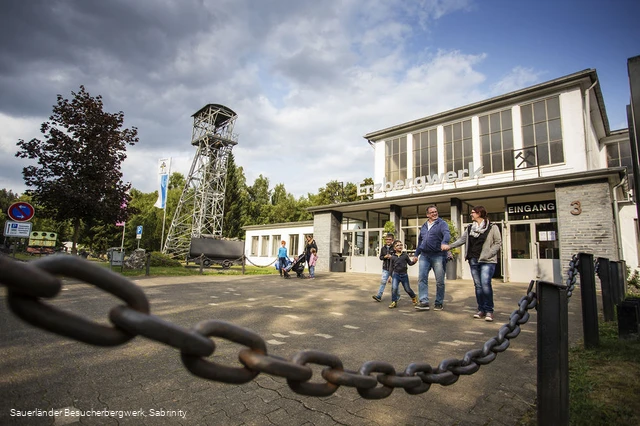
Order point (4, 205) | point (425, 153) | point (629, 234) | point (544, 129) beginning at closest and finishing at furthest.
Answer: point (629, 234), point (544, 129), point (425, 153), point (4, 205)

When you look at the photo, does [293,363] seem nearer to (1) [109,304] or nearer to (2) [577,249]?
(1) [109,304]

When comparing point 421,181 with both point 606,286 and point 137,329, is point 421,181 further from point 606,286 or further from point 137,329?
point 137,329

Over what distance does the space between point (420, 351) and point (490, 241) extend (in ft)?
9.72

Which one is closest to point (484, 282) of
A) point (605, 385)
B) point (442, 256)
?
point (442, 256)

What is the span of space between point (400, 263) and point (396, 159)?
1429 centimetres

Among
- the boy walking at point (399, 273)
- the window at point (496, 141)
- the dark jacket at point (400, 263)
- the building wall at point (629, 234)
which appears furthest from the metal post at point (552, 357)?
the window at point (496, 141)

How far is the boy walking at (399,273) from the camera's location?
7180 mm

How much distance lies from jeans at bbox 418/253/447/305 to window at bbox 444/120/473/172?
12.5 metres

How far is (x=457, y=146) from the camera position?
18188mm

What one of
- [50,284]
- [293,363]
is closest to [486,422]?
[293,363]

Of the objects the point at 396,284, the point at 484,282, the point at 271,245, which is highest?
the point at 271,245

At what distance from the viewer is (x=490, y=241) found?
19.2 ft

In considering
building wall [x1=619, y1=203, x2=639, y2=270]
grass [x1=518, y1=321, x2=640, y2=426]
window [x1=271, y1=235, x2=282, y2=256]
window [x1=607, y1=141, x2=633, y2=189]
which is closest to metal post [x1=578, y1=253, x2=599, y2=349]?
grass [x1=518, y1=321, x2=640, y2=426]

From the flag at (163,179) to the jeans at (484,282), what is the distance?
86.0ft
